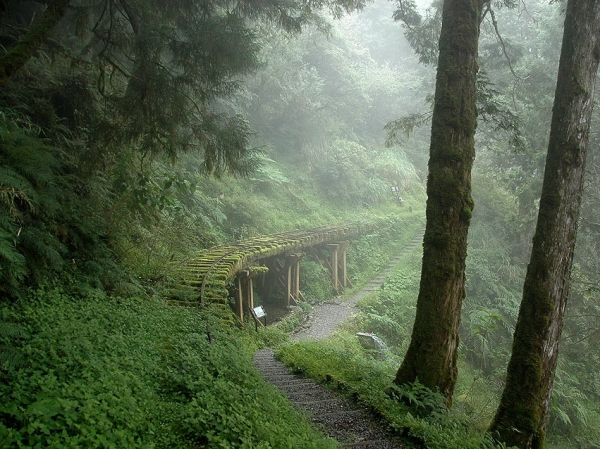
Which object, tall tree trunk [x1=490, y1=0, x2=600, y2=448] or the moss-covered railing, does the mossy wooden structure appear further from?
tall tree trunk [x1=490, y1=0, x2=600, y2=448]

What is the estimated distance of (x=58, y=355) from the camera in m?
3.90

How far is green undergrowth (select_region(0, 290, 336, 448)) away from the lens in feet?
9.52

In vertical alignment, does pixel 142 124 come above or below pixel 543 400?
above

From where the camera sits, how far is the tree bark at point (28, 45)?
16.4 feet

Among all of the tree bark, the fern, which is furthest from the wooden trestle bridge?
the tree bark

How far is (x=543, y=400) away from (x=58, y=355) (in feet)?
19.7

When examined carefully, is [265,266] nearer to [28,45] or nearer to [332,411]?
[332,411]

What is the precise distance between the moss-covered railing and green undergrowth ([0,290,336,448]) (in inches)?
143

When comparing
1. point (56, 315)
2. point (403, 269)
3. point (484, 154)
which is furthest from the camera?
point (484, 154)

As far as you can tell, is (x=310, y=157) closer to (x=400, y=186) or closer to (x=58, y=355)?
(x=400, y=186)

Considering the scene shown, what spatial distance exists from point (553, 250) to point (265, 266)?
10837mm

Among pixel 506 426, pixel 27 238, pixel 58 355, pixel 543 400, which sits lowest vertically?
pixel 506 426

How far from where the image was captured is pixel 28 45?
5.14 metres

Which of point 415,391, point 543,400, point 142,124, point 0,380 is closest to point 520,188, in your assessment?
point 543,400
